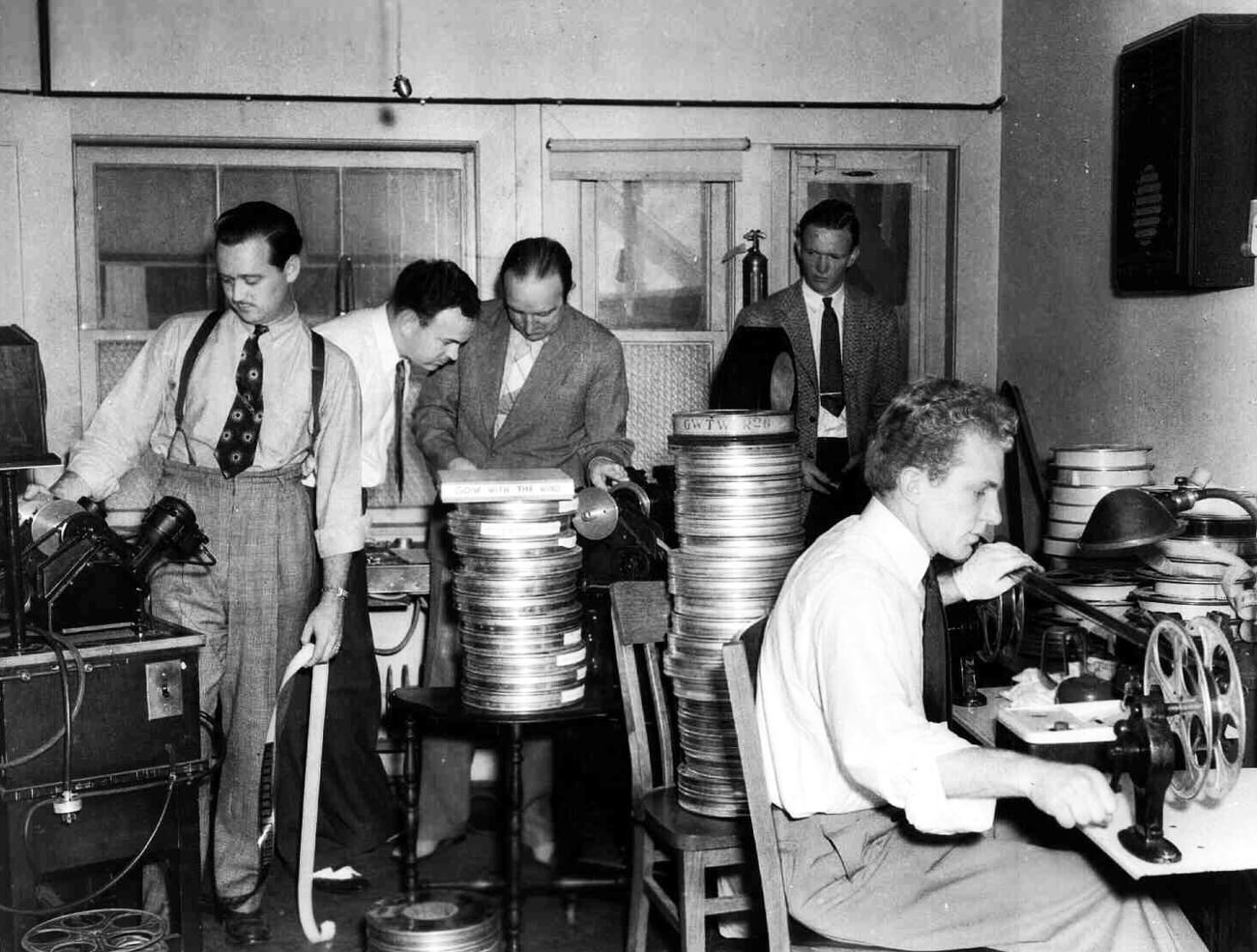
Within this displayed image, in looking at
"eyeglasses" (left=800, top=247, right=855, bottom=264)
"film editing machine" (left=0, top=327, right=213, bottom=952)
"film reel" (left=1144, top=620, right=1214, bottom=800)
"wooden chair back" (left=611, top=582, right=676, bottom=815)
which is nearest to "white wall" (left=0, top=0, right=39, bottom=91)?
"film editing machine" (left=0, top=327, right=213, bottom=952)

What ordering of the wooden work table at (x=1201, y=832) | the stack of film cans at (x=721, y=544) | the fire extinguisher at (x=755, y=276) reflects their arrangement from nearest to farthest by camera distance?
1. the wooden work table at (x=1201, y=832)
2. the stack of film cans at (x=721, y=544)
3. the fire extinguisher at (x=755, y=276)

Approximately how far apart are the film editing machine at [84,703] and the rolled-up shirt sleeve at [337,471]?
419 mm

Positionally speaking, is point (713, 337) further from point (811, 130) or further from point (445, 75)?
point (445, 75)

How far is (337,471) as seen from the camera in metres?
3.90

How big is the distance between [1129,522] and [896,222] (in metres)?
3.05

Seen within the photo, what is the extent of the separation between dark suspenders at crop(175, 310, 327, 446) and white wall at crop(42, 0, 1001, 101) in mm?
1843

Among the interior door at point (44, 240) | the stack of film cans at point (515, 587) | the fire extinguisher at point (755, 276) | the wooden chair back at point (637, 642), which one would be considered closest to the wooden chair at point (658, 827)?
the wooden chair back at point (637, 642)

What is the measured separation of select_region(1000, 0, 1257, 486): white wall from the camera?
13.2 feet

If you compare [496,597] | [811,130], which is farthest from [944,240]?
[496,597]

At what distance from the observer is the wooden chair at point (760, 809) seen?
2635mm

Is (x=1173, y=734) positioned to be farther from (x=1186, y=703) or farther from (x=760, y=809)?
(x=760, y=809)

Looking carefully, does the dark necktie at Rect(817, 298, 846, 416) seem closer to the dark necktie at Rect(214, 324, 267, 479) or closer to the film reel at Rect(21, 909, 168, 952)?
the dark necktie at Rect(214, 324, 267, 479)

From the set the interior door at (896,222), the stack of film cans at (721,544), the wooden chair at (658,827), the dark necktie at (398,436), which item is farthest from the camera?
the interior door at (896,222)

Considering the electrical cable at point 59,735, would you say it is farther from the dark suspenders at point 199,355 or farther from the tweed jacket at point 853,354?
the tweed jacket at point 853,354
